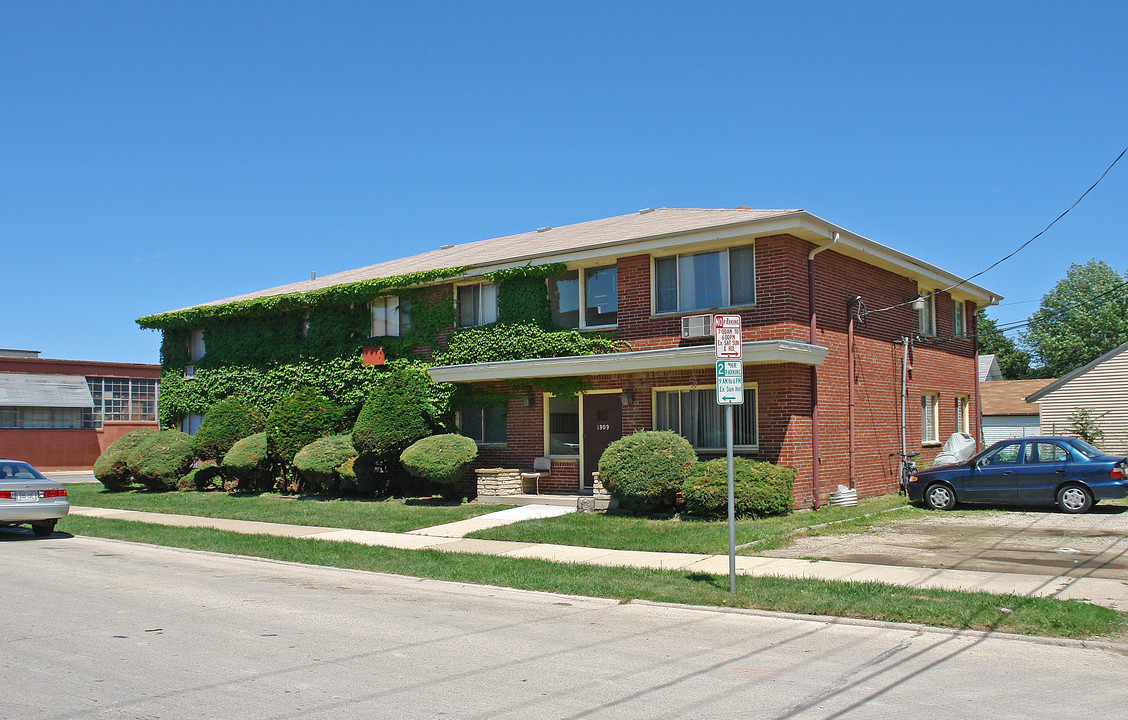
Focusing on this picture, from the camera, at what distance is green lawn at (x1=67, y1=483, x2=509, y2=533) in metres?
18.2

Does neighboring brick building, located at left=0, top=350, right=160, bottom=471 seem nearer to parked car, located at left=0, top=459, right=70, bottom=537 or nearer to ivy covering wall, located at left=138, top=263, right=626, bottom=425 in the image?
ivy covering wall, located at left=138, top=263, right=626, bottom=425

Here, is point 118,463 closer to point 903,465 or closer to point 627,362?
point 627,362

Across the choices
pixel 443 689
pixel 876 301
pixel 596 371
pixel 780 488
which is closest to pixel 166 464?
pixel 596 371

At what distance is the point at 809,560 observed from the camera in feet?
40.1

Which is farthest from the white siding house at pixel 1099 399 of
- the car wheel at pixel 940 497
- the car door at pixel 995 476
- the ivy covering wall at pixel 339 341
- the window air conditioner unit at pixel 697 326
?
the ivy covering wall at pixel 339 341

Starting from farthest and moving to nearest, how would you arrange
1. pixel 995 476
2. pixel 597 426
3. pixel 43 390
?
pixel 43 390 → pixel 597 426 → pixel 995 476

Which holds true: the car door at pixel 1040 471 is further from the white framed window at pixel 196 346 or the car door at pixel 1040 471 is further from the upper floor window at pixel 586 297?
the white framed window at pixel 196 346

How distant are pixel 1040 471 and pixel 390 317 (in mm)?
15950

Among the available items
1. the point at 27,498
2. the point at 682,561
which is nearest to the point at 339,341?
the point at 27,498

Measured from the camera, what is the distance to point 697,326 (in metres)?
18.0

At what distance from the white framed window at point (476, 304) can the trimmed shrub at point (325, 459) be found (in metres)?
4.30

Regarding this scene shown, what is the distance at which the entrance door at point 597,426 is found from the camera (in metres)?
19.9

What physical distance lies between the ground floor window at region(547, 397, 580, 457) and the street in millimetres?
9903

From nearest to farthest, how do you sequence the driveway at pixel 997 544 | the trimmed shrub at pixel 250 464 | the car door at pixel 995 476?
the driveway at pixel 997 544, the car door at pixel 995 476, the trimmed shrub at pixel 250 464
